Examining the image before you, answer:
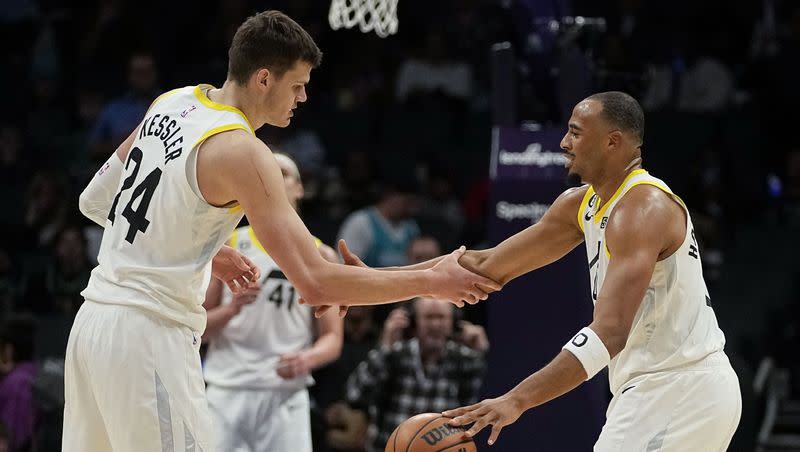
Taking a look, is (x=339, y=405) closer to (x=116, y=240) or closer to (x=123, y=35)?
(x=116, y=240)

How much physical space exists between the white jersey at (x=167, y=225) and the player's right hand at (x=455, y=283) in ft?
3.14

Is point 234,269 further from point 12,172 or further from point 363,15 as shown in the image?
point 12,172

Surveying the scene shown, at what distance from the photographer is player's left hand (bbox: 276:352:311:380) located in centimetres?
688

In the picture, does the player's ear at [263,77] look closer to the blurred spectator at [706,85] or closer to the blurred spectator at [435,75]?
the blurred spectator at [435,75]

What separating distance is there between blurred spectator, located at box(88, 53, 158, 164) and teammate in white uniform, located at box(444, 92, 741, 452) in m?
7.53

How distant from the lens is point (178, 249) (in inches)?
180

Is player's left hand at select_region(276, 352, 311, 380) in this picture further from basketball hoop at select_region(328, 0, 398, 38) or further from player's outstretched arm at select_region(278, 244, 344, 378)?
basketball hoop at select_region(328, 0, 398, 38)

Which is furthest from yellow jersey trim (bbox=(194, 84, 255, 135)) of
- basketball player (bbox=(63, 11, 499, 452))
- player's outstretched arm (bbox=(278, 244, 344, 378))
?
player's outstretched arm (bbox=(278, 244, 344, 378))

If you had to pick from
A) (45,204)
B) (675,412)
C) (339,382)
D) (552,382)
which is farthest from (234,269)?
(45,204)

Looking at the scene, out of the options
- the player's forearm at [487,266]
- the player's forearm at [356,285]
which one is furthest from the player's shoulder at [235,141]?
the player's forearm at [487,266]

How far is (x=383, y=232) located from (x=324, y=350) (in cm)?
391

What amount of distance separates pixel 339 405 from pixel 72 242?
9.33 feet

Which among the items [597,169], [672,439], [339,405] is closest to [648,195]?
[597,169]

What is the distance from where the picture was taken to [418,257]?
965cm
